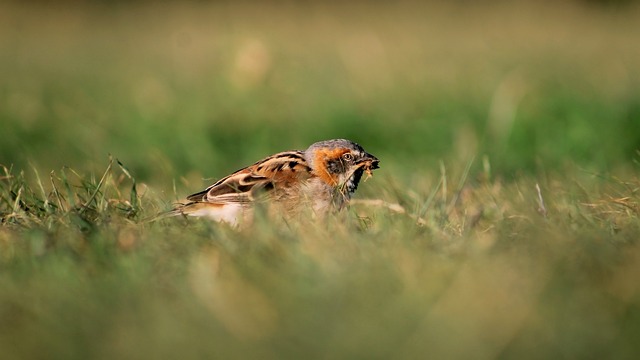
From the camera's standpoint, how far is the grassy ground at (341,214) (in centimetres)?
293

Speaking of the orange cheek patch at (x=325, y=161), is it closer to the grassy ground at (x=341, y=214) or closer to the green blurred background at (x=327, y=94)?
the grassy ground at (x=341, y=214)

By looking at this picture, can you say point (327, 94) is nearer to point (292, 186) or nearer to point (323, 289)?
point (292, 186)

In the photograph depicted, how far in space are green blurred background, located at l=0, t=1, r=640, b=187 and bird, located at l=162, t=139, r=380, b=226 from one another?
1465mm

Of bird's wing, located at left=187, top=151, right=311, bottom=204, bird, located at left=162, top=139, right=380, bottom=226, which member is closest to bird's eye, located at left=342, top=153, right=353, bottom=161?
bird, located at left=162, top=139, right=380, bottom=226

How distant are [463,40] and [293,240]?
1234cm

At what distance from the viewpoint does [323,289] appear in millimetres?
3145

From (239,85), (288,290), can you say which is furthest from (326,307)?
(239,85)

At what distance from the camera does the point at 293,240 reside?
3.83m

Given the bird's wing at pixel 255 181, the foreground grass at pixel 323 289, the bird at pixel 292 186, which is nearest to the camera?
the foreground grass at pixel 323 289

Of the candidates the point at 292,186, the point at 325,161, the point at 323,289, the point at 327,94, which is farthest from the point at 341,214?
the point at 327,94

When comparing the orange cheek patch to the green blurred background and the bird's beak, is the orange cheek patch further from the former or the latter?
the green blurred background

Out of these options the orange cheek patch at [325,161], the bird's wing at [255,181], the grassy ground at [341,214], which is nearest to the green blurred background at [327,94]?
the grassy ground at [341,214]

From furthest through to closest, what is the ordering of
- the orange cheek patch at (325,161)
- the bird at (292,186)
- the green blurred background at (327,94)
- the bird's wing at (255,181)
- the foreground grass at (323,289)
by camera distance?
the green blurred background at (327,94), the orange cheek patch at (325,161), the bird's wing at (255,181), the bird at (292,186), the foreground grass at (323,289)

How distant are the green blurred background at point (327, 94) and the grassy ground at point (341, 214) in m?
0.04
